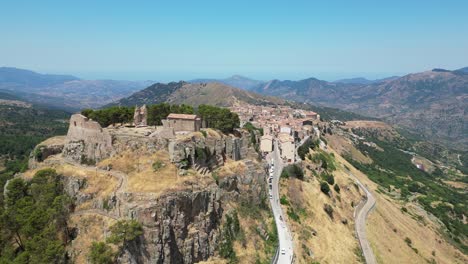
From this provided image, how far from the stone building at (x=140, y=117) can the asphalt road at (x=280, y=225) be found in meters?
32.5

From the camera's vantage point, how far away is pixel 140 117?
81875mm

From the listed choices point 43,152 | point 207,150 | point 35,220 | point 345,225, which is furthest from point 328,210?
point 43,152

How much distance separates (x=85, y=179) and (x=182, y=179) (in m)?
15.4

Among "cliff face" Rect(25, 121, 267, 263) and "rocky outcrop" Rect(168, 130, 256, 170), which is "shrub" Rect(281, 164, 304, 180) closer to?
"rocky outcrop" Rect(168, 130, 256, 170)

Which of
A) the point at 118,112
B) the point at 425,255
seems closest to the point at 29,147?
the point at 118,112

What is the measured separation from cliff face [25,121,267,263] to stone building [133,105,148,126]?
36.1 ft

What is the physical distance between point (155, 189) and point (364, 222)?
190 ft

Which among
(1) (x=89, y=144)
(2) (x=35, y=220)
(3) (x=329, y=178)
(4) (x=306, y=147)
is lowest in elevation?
(3) (x=329, y=178)

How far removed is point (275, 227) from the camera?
68938 millimetres

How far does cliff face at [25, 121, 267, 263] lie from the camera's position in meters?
50.5

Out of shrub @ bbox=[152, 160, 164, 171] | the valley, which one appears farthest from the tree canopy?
shrub @ bbox=[152, 160, 164, 171]

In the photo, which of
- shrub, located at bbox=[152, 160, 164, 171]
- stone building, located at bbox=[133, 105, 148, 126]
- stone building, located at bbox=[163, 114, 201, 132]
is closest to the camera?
shrub, located at bbox=[152, 160, 164, 171]

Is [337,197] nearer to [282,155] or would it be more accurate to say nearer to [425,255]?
[282,155]

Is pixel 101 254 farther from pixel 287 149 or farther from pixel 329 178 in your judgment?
pixel 329 178
